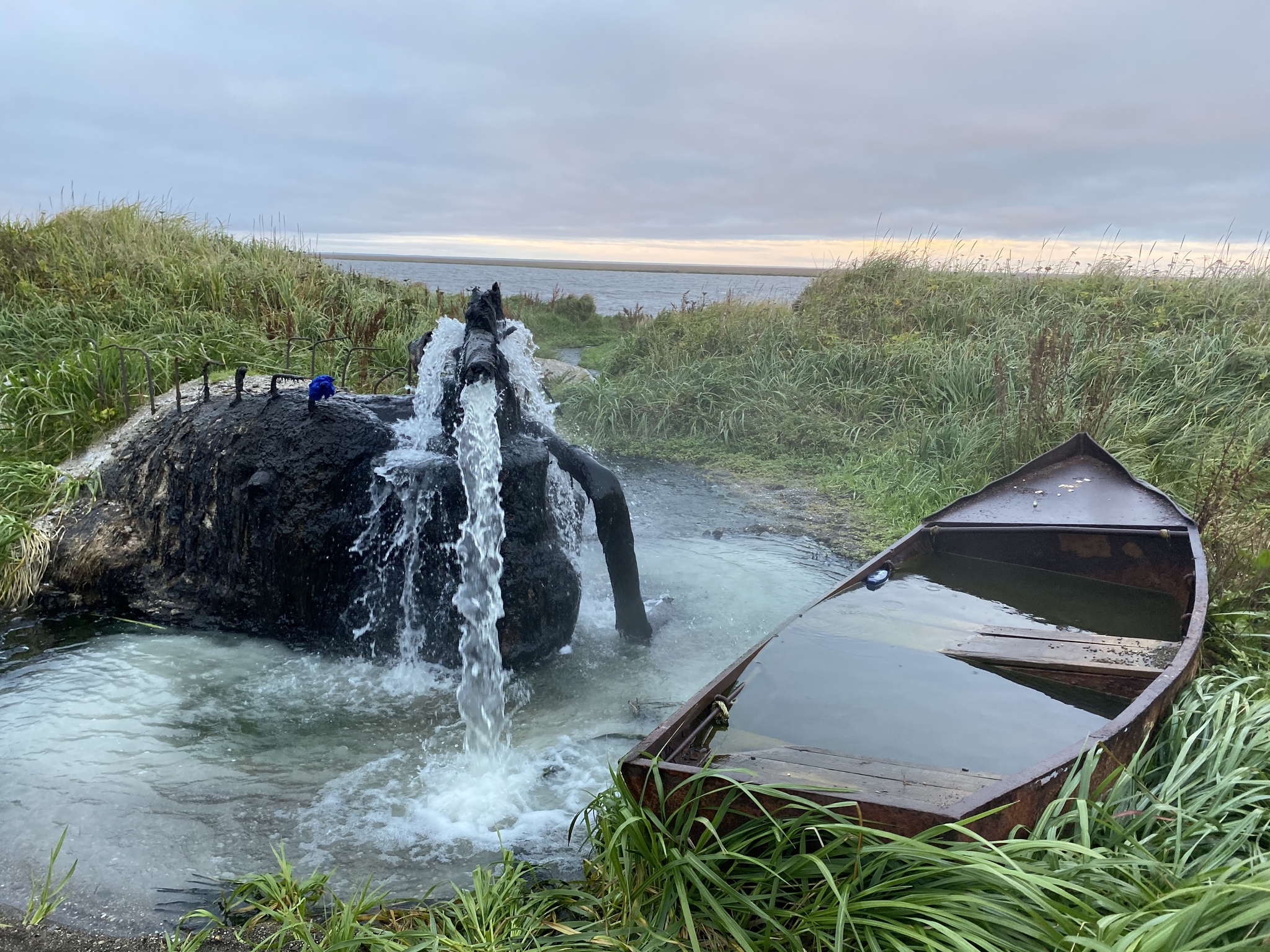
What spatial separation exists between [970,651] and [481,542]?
9.02 ft

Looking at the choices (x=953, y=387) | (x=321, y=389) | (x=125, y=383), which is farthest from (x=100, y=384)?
(x=953, y=387)

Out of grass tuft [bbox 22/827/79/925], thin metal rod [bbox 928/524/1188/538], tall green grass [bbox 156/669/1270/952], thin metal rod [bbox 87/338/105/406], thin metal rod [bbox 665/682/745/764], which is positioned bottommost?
grass tuft [bbox 22/827/79/925]

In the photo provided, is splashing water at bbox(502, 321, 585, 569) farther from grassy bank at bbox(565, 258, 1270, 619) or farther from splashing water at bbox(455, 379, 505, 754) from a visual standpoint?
grassy bank at bbox(565, 258, 1270, 619)

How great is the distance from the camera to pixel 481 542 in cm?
501

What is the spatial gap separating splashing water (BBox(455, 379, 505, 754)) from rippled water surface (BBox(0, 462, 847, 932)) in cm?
25

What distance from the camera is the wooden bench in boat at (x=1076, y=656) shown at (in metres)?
3.61

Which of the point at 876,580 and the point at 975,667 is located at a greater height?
the point at 876,580

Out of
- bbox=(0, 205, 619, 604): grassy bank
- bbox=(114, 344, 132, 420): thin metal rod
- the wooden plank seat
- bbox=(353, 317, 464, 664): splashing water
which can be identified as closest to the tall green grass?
the wooden plank seat

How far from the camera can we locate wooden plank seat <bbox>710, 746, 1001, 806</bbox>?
2.64 metres

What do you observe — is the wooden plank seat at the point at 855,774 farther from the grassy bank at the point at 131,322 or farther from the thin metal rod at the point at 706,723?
the grassy bank at the point at 131,322

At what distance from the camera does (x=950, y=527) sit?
5520mm

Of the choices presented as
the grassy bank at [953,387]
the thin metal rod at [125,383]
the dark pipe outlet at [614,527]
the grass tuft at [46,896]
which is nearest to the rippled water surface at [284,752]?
the grass tuft at [46,896]

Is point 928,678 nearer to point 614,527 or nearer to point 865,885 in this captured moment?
point 865,885

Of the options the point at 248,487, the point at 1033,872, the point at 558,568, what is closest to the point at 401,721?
the point at 558,568
